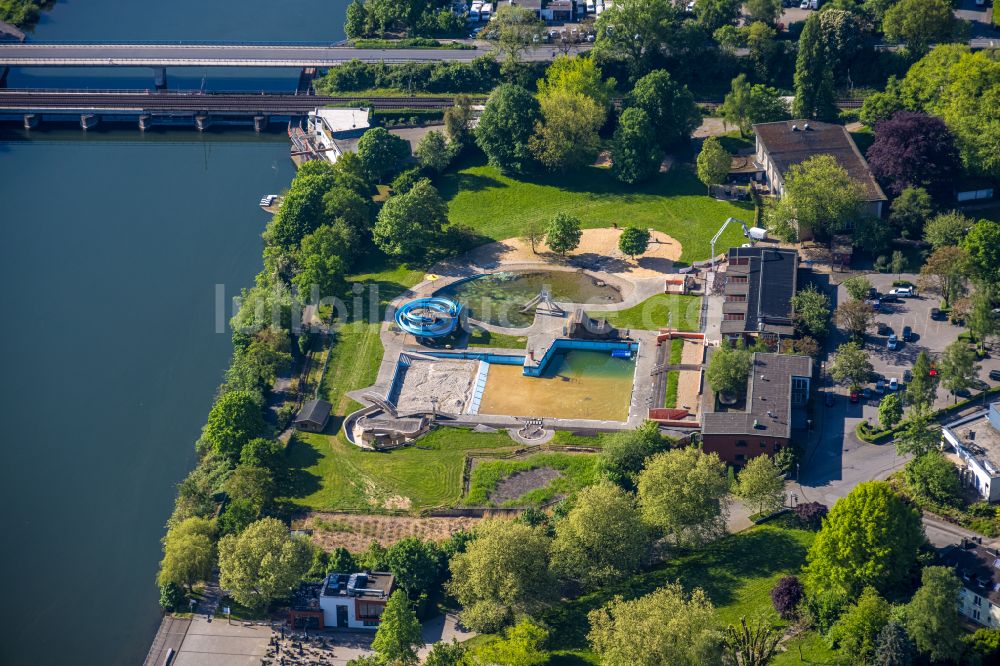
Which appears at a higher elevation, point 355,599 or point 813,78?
point 813,78

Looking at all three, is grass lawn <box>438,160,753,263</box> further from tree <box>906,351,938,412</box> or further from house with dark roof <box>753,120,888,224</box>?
tree <box>906,351,938,412</box>

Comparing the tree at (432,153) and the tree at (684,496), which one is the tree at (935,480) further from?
the tree at (432,153)

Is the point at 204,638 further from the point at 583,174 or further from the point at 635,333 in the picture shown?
the point at 583,174

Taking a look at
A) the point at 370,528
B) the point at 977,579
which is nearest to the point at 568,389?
the point at 370,528

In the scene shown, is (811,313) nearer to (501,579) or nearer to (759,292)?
(759,292)

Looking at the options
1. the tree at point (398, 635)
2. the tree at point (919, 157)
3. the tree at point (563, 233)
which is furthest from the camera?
the tree at point (563, 233)

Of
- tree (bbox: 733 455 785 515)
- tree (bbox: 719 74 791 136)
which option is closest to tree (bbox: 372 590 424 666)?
tree (bbox: 733 455 785 515)

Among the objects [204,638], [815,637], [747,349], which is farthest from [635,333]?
[204,638]

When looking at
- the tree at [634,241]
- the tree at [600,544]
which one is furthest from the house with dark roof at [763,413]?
the tree at [634,241]
